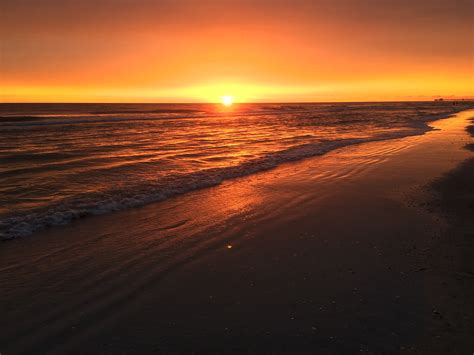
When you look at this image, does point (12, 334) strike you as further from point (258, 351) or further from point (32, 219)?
point (32, 219)

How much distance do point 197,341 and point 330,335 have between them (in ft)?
4.82

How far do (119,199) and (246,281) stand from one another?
5912mm

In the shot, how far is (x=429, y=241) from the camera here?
6.57 meters

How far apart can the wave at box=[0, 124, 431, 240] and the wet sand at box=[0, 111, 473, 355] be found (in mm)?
477

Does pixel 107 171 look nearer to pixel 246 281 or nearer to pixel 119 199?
pixel 119 199

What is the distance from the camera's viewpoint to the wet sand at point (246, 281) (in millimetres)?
3902

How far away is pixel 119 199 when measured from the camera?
32.6 feet

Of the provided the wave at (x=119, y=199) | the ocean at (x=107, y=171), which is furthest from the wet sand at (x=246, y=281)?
the ocean at (x=107, y=171)

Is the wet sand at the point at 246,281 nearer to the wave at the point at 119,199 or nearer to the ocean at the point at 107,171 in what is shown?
the wave at the point at 119,199

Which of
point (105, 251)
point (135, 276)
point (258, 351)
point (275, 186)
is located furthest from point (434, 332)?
point (275, 186)

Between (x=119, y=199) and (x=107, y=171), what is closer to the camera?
(x=119, y=199)

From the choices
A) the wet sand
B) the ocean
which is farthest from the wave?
the wet sand

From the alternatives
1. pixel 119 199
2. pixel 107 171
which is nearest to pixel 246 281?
pixel 119 199

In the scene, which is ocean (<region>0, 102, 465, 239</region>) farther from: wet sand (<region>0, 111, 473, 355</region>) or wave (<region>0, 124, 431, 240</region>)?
wet sand (<region>0, 111, 473, 355</region>)
